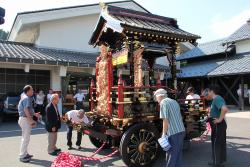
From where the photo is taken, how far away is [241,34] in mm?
24094

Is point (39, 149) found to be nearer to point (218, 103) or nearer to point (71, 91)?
point (218, 103)

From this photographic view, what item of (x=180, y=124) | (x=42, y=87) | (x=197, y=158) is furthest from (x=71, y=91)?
(x=180, y=124)

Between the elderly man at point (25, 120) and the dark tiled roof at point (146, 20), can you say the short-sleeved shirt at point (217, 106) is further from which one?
the elderly man at point (25, 120)

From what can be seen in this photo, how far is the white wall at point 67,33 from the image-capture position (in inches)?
771

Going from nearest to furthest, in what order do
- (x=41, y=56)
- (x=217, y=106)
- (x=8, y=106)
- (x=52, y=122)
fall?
(x=217, y=106) < (x=52, y=122) < (x=8, y=106) < (x=41, y=56)

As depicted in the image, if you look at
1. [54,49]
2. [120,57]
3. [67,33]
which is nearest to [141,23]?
[120,57]

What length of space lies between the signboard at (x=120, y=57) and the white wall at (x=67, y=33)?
11.7m

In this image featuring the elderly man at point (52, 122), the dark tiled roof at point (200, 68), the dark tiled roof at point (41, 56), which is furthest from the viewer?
the dark tiled roof at point (200, 68)

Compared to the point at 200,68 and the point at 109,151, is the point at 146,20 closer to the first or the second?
the point at 109,151

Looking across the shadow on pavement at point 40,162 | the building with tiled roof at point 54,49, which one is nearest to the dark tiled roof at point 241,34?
the building with tiled roof at point 54,49

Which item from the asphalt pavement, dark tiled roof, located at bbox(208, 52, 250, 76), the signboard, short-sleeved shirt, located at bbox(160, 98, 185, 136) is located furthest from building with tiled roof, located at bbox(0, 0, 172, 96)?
short-sleeved shirt, located at bbox(160, 98, 185, 136)

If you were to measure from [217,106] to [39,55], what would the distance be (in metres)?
12.4

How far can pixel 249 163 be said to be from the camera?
22.5 feet

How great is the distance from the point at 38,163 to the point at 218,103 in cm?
429
